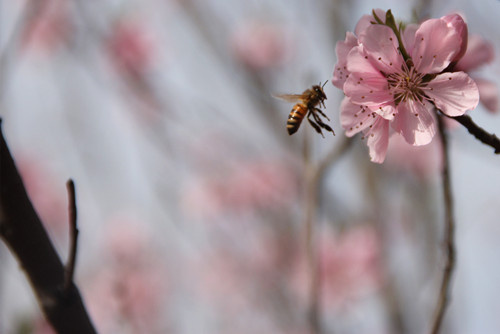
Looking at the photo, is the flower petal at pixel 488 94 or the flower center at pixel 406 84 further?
the flower petal at pixel 488 94

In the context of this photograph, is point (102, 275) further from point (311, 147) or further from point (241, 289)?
point (311, 147)

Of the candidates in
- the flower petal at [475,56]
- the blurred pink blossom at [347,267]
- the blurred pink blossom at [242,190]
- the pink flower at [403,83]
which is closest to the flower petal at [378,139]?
the pink flower at [403,83]

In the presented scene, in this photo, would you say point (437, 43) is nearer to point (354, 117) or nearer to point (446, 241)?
point (354, 117)

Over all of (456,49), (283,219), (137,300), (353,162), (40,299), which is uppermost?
(353,162)

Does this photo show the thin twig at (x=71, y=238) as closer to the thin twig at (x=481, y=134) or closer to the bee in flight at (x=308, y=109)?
the bee in flight at (x=308, y=109)

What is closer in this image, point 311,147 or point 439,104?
point 439,104

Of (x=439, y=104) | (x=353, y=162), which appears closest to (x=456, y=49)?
(x=439, y=104)

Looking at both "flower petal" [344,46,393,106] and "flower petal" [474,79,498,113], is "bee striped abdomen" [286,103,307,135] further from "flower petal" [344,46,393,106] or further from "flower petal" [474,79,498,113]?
"flower petal" [474,79,498,113]
